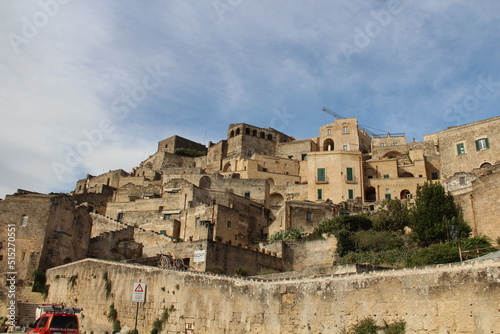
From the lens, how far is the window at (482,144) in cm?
3994

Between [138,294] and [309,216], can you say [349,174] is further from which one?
[138,294]

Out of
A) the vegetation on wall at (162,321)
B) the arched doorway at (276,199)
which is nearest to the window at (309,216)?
the arched doorway at (276,199)

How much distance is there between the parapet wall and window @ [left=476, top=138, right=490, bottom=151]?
31872 millimetres

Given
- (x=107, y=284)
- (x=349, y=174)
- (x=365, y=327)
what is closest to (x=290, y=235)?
(x=349, y=174)

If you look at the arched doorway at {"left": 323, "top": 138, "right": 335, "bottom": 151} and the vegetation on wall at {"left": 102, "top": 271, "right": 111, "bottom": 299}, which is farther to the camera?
the arched doorway at {"left": 323, "top": 138, "right": 335, "bottom": 151}

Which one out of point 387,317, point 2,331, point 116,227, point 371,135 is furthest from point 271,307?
point 371,135

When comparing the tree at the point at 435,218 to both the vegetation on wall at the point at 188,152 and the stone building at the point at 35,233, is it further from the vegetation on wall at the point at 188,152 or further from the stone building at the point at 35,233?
the vegetation on wall at the point at 188,152

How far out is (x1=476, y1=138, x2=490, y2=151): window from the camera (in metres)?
39.9

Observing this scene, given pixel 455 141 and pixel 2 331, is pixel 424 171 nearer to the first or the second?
pixel 455 141

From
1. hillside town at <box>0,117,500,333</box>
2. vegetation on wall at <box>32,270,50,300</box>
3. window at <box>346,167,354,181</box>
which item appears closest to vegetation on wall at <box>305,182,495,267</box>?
hillside town at <box>0,117,500,333</box>

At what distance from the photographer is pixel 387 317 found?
12211 millimetres

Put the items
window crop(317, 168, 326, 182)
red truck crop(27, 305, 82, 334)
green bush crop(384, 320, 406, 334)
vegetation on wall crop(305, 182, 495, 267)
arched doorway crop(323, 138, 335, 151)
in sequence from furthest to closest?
arched doorway crop(323, 138, 335, 151) < window crop(317, 168, 326, 182) < vegetation on wall crop(305, 182, 495, 267) < red truck crop(27, 305, 82, 334) < green bush crop(384, 320, 406, 334)

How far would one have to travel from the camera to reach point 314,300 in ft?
44.9

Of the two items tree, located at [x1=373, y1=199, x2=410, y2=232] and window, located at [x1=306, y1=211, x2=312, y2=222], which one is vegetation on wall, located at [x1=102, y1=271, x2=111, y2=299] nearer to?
tree, located at [x1=373, y1=199, x2=410, y2=232]
